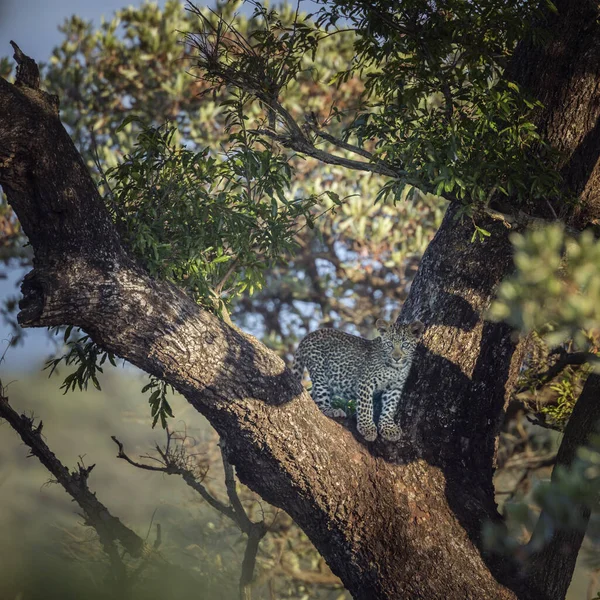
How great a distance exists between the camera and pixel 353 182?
12.6 m

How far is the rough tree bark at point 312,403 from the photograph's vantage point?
529 cm

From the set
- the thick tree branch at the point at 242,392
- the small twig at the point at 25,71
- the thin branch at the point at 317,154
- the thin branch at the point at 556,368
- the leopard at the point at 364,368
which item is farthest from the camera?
the thin branch at the point at 556,368

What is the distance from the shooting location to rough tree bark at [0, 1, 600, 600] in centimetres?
529

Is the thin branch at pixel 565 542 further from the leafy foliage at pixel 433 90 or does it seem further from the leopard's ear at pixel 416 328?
the leafy foliage at pixel 433 90

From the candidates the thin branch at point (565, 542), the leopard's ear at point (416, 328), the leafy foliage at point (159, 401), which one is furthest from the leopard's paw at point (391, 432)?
the leafy foliage at point (159, 401)

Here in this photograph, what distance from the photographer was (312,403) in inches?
232

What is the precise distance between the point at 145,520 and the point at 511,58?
20297 mm

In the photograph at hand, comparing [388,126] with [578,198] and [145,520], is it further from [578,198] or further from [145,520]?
[145,520]

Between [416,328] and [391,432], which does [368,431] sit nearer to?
[391,432]

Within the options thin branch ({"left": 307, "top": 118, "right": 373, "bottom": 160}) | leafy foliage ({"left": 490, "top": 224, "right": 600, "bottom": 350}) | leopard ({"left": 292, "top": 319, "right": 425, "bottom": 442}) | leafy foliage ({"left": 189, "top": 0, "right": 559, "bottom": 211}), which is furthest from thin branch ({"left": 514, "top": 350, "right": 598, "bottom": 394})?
leafy foliage ({"left": 490, "top": 224, "right": 600, "bottom": 350})

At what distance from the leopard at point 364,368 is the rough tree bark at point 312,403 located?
12 cm

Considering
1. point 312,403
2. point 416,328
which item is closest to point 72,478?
point 312,403

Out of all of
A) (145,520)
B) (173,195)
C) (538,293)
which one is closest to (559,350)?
(173,195)

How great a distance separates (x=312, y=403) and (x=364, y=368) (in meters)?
0.85
